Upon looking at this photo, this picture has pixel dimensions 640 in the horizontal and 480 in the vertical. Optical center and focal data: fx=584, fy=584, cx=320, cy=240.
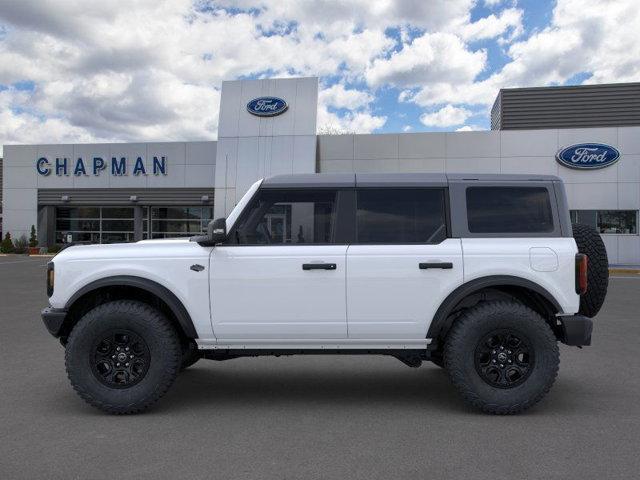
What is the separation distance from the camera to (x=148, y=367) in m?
4.77

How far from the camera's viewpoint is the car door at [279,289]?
4754mm

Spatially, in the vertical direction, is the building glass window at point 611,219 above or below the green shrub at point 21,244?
above

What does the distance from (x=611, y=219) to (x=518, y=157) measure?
4.95 metres

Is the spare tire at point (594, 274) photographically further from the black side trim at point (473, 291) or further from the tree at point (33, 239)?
the tree at point (33, 239)

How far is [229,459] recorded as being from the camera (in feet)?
12.4

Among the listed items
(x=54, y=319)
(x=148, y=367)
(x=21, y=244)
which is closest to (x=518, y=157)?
(x=148, y=367)

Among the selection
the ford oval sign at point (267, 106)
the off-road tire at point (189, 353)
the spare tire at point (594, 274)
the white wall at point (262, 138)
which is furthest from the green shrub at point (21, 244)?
the spare tire at point (594, 274)

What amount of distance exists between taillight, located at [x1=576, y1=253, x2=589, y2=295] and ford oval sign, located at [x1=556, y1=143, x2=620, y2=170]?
75.0 feet

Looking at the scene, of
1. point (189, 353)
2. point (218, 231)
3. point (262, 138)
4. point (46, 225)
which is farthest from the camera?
point (46, 225)

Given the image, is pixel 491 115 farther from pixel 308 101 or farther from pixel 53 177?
pixel 53 177

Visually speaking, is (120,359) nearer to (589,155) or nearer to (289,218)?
(289,218)

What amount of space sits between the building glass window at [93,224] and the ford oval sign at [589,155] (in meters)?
23.2

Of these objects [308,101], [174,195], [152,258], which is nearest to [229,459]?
[152,258]

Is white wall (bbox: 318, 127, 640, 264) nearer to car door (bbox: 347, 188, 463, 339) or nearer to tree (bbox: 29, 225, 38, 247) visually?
tree (bbox: 29, 225, 38, 247)
